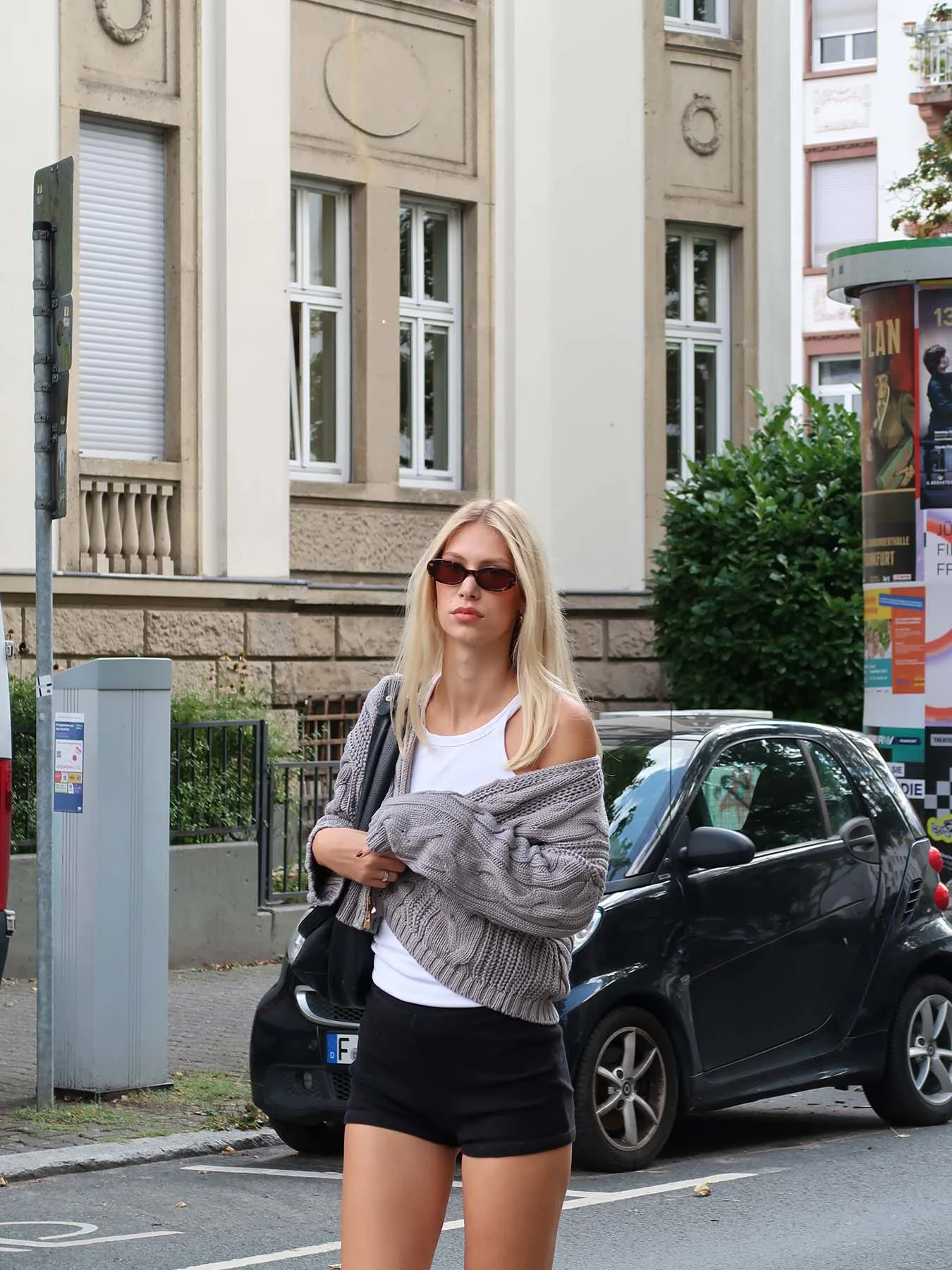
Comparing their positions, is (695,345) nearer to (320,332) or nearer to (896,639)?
(320,332)

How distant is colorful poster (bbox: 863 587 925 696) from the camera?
1351cm

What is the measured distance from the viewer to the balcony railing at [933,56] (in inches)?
1577

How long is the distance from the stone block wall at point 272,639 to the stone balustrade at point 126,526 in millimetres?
378

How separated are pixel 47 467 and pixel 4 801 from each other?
138 centimetres

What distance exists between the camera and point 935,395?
13.4 meters

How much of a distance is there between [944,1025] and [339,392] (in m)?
11.0

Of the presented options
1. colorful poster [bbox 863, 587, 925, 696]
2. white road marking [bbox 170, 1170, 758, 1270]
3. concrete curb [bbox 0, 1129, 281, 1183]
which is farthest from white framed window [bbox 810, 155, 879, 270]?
white road marking [bbox 170, 1170, 758, 1270]

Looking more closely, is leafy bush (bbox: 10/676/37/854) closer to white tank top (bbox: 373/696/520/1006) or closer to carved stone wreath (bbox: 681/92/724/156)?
white tank top (bbox: 373/696/520/1006)

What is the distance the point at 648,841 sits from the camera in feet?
26.1

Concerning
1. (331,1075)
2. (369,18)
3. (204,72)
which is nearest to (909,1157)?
(331,1075)

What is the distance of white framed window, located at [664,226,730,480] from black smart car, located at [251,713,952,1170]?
1237 cm

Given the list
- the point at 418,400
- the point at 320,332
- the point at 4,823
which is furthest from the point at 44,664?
the point at 418,400

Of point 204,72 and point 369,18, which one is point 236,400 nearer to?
point 204,72

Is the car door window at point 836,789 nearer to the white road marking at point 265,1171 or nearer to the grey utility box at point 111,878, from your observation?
the white road marking at point 265,1171
